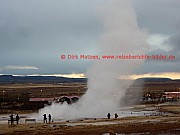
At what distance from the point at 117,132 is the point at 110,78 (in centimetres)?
1709

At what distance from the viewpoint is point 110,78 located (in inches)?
1677

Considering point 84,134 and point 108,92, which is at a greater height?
point 108,92

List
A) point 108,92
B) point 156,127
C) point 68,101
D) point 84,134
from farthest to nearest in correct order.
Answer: point 68,101 < point 108,92 < point 156,127 < point 84,134

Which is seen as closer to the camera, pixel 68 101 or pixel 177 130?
pixel 177 130

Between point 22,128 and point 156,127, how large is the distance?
32.7ft

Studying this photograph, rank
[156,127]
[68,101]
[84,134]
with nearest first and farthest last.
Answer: [84,134]
[156,127]
[68,101]

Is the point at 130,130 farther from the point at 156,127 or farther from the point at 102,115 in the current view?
the point at 102,115

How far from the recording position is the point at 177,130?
2664cm

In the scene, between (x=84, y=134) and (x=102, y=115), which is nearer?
(x=84, y=134)

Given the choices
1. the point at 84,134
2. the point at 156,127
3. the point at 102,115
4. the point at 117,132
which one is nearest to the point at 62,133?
the point at 84,134

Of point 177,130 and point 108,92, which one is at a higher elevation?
point 108,92

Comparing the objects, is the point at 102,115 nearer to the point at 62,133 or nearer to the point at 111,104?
the point at 111,104

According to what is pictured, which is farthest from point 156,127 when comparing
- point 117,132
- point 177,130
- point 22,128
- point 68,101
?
point 68,101

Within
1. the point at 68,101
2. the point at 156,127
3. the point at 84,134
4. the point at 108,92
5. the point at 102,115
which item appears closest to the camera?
the point at 84,134
